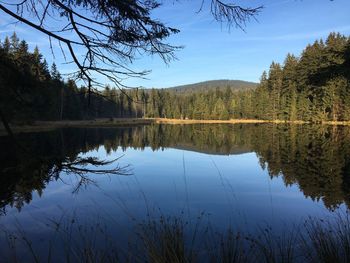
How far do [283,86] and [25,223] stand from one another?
8245 cm

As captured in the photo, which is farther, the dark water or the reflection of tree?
the dark water

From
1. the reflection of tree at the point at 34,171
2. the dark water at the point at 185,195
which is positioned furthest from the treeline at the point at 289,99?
the reflection of tree at the point at 34,171

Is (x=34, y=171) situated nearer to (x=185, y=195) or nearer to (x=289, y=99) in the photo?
(x=185, y=195)

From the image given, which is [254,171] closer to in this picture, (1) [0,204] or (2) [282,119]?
(1) [0,204]

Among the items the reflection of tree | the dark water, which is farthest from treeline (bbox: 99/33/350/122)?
the reflection of tree

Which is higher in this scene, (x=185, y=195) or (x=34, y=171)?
(x=34, y=171)

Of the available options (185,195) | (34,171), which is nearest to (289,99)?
(185,195)

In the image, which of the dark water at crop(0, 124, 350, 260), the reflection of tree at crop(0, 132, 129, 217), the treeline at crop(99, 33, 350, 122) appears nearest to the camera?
the reflection of tree at crop(0, 132, 129, 217)

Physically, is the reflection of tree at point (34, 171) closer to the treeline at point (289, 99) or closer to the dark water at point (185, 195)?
the dark water at point (185, 195)

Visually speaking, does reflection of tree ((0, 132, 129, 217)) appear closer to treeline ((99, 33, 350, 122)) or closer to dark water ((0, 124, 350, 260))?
dark water ((0, 124, 350, 260))

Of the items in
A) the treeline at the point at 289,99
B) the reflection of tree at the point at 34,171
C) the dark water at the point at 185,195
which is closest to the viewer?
the reflection of tree at the point at 34,171

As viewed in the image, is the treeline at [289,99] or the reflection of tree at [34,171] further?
the treeline at [289,99]

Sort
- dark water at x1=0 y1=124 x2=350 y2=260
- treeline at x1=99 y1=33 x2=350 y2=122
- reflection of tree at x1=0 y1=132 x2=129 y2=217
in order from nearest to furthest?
reflection of tree at x1=0 y1=132 x2=129 y2=217 → dark water at x1=0 y1=124 x2=350 y2=260 → treeline at x1=99 y1=33 x2=350 y2=122

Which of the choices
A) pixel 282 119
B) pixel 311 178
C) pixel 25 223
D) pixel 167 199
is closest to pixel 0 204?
pixel 25 223
